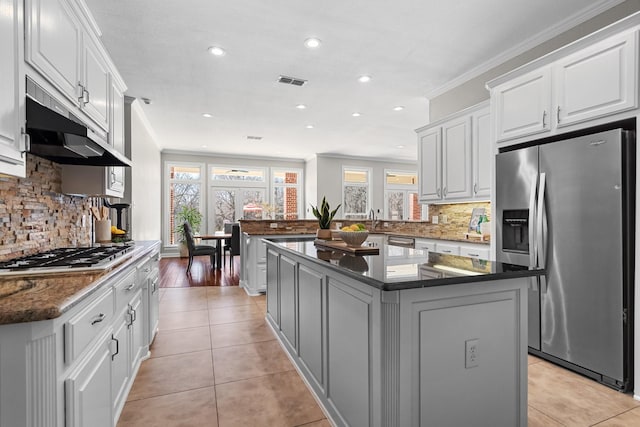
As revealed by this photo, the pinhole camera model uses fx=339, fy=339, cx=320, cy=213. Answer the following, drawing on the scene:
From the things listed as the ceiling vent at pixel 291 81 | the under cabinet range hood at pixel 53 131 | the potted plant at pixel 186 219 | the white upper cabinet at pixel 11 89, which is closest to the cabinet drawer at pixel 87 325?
the white upper cabinet at pixel 11 89

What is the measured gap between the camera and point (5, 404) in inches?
38.2

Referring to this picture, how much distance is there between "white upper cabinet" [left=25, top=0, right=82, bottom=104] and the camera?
4.95ft

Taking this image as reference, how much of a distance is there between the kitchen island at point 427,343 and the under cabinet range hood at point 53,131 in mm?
1390

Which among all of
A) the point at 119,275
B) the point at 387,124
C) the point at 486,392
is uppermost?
the point at 387,124

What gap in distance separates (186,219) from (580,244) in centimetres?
830

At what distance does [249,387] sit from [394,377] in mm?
1286

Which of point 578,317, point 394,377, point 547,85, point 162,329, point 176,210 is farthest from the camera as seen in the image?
point 176,210

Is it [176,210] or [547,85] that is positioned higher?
[547,85]

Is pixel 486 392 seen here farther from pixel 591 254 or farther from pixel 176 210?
pixel 176 210

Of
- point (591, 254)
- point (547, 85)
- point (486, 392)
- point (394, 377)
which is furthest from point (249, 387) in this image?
point (547, 85)

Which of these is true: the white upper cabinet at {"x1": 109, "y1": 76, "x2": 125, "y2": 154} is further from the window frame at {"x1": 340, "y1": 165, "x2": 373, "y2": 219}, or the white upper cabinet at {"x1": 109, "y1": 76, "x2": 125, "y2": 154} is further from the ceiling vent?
the window frame at {"x1": 340, "y1": 165, "x2": 373, "y2": 219}

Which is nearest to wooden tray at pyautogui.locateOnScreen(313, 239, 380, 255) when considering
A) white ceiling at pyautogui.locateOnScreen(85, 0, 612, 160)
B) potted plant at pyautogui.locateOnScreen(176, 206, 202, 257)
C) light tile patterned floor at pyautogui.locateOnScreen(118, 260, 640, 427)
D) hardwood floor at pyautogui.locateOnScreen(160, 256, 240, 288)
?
light tile patterned floor at pyautogui.locateOnScreen(118, 260, 640, 427)

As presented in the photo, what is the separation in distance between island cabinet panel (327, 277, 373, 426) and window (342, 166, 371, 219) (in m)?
7.96

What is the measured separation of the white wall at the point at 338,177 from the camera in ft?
30.9
